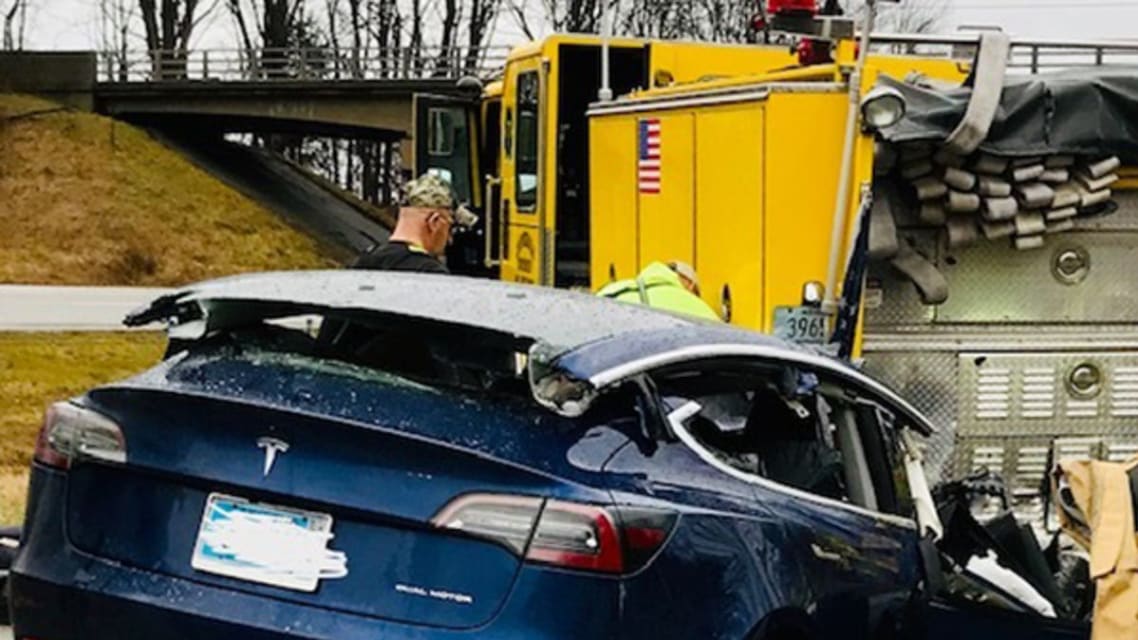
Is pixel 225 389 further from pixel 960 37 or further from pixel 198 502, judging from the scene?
pixel 960 37

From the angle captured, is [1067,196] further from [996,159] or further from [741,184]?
[741,184]

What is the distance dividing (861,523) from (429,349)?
3.97 ft

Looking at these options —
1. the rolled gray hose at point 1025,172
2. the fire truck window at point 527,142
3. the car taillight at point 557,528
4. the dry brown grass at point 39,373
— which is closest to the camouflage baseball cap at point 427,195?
the rolled gray hose at point 1025,172

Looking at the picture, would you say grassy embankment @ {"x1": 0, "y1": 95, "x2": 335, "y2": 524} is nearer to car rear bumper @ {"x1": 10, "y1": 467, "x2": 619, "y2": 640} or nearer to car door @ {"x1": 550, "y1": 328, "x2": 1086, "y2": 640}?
car rear bumper @ {"x1": 10, "y1": 467, "x2": 619, "y2": 640}

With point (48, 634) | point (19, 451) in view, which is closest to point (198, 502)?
point (48, 634)

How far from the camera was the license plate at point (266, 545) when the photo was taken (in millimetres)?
3555

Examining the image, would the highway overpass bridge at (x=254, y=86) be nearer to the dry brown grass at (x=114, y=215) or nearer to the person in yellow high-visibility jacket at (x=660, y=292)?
the dry brown grass at (x=114, y=215)

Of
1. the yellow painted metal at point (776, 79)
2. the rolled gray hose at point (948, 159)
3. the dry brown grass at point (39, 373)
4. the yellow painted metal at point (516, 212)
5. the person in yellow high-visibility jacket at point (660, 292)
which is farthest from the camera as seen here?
the yellow painted metal at point (516, 212)

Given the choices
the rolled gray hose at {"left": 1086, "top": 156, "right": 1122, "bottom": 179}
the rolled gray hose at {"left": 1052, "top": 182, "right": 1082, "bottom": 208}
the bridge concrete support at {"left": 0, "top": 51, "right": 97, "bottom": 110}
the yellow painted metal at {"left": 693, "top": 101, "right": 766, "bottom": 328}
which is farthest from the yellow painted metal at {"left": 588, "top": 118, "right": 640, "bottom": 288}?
the bridge concrete support at {"left": 0, "top": 51, "right": 97, "bottom": 110}

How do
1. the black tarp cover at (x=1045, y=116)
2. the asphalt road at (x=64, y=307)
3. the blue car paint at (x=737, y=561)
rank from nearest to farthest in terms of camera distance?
the blue car paint at (x=737, y=561) → the black tarp cover at (x=1045, y=116) → the asphalt road at (x=64, y=307)

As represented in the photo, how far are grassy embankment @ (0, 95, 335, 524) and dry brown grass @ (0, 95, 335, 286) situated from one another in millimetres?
26

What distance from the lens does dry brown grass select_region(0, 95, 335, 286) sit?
3712cm

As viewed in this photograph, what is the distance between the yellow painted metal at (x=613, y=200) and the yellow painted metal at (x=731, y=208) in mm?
1125

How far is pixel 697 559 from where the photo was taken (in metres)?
3.59
